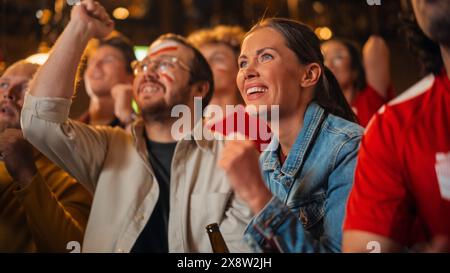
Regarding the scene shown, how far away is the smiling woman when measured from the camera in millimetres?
805

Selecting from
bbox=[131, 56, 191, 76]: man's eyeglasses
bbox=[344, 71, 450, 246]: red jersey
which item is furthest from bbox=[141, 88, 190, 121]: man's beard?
bbox=[344, 71, 450, 246]: red jersey

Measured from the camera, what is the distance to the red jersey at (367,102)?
0.93 m

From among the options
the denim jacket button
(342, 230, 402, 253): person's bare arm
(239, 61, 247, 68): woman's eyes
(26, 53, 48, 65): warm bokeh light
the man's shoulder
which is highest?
(26, 53, 48, 65): warm bokeh light

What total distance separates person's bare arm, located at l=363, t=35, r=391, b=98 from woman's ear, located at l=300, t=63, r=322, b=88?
17 centimetres

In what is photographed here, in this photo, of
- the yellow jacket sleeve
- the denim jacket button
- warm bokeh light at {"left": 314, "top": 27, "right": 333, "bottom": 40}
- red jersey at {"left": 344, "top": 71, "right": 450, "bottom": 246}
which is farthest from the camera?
warm bokeh light at {"left": 314, "top": 27, "right": 333, "bottom": 40}

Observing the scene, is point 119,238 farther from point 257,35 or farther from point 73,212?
point 257,35

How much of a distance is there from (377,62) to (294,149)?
27 centimetres

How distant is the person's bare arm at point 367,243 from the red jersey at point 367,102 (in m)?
0.20

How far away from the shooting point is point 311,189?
0.85 m

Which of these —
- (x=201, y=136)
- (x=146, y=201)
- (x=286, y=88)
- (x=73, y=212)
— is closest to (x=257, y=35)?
(x=286, y=88)

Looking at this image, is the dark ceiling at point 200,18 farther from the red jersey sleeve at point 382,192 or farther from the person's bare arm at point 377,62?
the red jersey sleeve at point 382,192

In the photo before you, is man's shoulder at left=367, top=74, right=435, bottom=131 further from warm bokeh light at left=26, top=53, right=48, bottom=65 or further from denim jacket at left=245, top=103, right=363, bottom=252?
warm bokeh light at left=26, top=53, right=48, bottom=65

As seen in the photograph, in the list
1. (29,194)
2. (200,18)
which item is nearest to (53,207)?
(29,194)

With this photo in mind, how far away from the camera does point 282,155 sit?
2.94 feet
